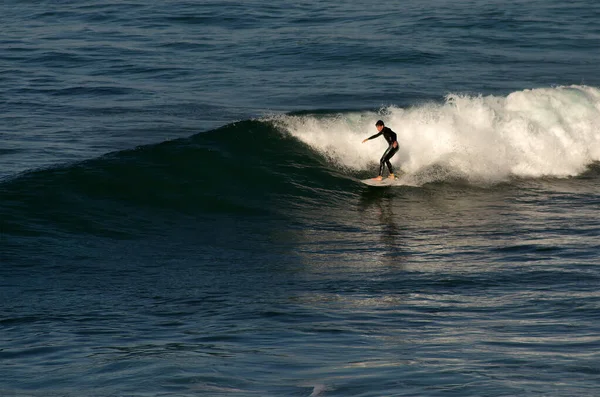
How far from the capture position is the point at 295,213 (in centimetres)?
1736

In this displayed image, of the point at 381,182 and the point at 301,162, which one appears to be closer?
the point at 381,182

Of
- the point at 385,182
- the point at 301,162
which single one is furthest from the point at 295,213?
the point at 385,182

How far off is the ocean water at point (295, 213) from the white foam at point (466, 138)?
6cm

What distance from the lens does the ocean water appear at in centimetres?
931

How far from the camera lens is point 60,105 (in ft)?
80.0

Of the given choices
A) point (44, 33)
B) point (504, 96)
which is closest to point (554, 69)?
point (504, 96)

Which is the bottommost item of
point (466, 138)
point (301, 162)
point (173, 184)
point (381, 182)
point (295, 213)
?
point (295, 213)

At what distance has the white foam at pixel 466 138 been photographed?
21031 millimetres

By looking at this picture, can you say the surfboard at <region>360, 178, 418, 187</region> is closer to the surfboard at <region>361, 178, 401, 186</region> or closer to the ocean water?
the surfboard at <region>361, 178, 401, 186</region>

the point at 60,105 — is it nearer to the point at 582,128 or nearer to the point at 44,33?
the point at 44,33

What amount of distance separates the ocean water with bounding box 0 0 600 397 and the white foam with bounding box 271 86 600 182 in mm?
59

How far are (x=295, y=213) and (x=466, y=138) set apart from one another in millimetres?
5906

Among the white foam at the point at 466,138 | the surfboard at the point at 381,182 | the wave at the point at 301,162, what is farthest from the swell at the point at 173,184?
the white foam at the point at 466,138

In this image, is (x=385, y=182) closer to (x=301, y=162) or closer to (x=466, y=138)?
(x=301, y=162)
